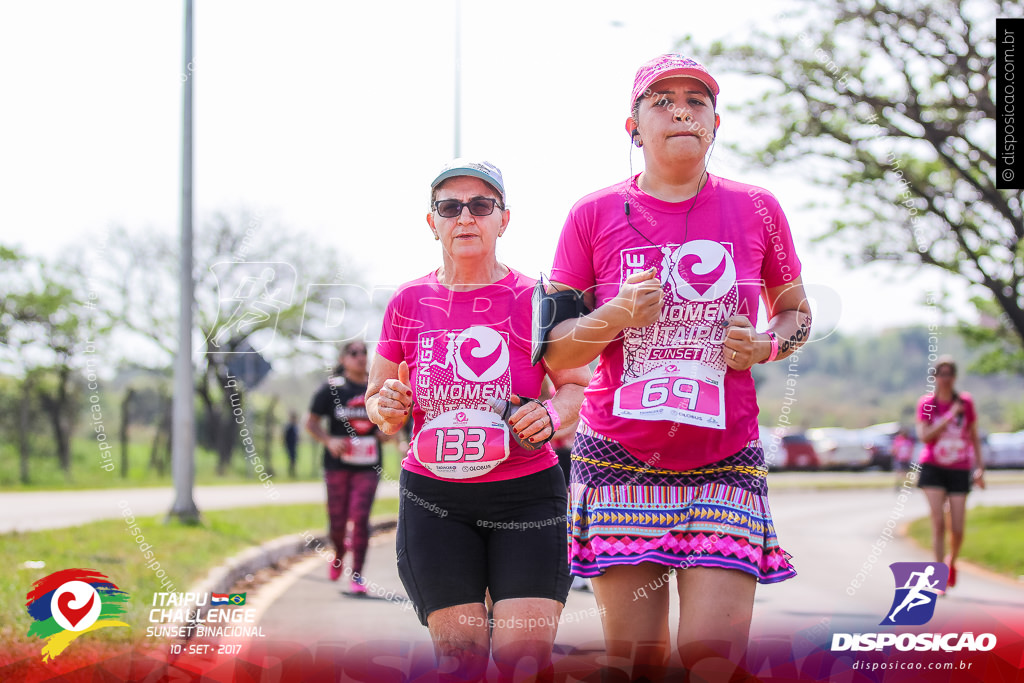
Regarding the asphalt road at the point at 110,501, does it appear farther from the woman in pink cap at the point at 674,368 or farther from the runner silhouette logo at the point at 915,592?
the woman in pink cap at the point at 674,368

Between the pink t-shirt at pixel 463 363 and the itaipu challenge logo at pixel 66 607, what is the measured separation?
5.70 feet

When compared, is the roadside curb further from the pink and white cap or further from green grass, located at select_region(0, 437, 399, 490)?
green grass, located at select_region(0, 437, 399, 490)

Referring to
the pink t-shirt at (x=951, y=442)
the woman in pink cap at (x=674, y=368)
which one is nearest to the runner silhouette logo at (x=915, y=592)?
the woman in pink cap at (x=674, y=368)

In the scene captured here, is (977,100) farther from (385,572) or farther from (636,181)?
(636,181)

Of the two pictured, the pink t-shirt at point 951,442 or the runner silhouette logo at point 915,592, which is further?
the pink t-shirt at point 951,442

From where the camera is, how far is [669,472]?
2713 millimetres

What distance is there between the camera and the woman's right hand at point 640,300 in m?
2.59

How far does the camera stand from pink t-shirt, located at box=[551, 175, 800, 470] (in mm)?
2701

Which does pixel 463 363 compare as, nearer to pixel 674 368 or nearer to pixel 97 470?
pixel 674 368

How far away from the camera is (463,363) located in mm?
3102

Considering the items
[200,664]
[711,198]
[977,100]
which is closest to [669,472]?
[711,198]

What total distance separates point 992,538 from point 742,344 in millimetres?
10878

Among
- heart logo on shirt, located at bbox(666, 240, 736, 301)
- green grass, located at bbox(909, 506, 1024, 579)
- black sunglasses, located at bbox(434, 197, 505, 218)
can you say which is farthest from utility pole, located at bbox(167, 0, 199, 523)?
green grass, located at bbox(909, 506, 1024, 579)

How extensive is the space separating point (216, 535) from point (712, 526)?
22.1ft
